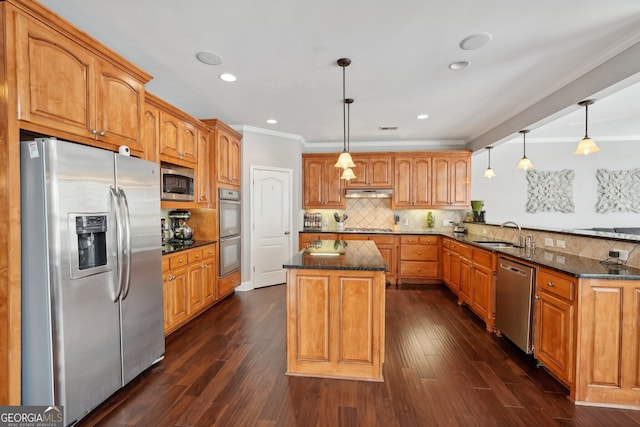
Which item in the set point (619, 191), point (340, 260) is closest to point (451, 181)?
point (619, 191)

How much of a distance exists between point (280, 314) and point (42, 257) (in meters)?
2.47

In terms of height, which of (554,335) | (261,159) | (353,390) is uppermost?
(261,159)

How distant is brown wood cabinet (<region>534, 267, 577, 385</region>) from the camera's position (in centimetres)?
198

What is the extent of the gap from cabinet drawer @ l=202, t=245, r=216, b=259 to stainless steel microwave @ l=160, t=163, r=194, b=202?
2.15 feet

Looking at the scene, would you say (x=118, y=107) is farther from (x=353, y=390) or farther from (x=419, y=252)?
(x=419, y=252)

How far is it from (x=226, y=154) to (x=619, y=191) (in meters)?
7.18

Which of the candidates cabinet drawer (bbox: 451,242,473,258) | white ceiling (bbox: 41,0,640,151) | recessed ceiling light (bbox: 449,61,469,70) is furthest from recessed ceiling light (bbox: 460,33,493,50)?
cabinet drawer (bbox: 451,242,473,258)

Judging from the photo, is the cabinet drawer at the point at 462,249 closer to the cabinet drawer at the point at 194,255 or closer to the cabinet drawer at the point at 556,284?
the cabinet drawer at the point at 556,284

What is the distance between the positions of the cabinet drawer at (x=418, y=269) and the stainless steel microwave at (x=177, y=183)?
12.1ft

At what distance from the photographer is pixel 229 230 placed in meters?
4.11

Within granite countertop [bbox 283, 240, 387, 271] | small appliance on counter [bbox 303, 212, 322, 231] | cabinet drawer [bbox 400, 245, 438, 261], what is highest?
small appliance on counter [bbox 303, 212, 322, 231]

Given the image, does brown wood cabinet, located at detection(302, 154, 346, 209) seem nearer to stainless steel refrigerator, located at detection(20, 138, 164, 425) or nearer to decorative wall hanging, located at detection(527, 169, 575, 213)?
stainless steel refrigerator, located at detection(20, 138, 164, 425)

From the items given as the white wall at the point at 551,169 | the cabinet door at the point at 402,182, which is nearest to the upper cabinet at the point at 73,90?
the cabinet door at the point at 402,182

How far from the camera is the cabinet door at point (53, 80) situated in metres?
1.52
